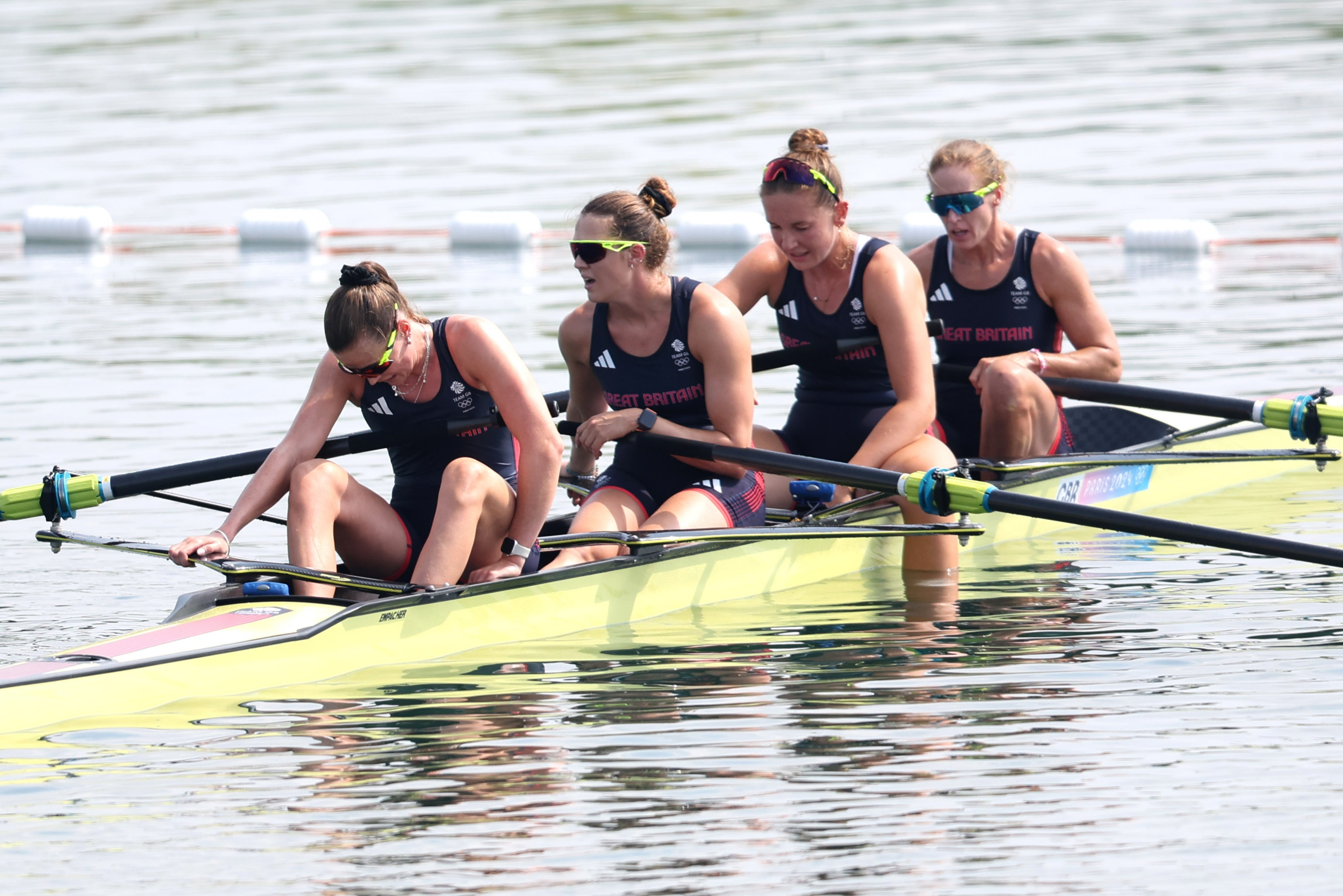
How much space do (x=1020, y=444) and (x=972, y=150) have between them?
1155 millimetres

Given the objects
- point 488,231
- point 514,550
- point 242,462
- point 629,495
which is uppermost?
point 488,231

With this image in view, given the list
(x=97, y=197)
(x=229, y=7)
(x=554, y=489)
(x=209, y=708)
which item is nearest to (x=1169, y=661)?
(x=554, y=489)

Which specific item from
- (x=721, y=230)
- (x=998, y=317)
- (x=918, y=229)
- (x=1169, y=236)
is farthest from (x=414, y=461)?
(x=721, y=230)

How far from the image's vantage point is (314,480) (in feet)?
21.0

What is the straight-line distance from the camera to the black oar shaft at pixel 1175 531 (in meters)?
6.39

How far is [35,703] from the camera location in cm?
556

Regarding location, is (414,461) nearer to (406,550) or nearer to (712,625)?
(406,550)

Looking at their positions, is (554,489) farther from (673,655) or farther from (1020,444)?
(1020,444)

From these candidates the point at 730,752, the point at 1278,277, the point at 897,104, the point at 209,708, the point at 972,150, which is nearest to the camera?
the point at 730,752

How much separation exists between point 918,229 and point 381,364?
1084 cm

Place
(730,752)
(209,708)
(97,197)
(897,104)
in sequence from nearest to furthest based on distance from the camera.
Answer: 1. (730,752)
2. (209,708)
3. (97,197)
4. (897,104)

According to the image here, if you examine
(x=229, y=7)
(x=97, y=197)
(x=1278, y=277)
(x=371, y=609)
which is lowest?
(x=371, y=609)

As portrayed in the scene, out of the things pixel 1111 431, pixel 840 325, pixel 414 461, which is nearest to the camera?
pixel 414 461

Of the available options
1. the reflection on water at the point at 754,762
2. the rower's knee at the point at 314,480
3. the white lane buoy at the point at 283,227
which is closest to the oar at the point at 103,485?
the rower's knee at the point at 314,480
